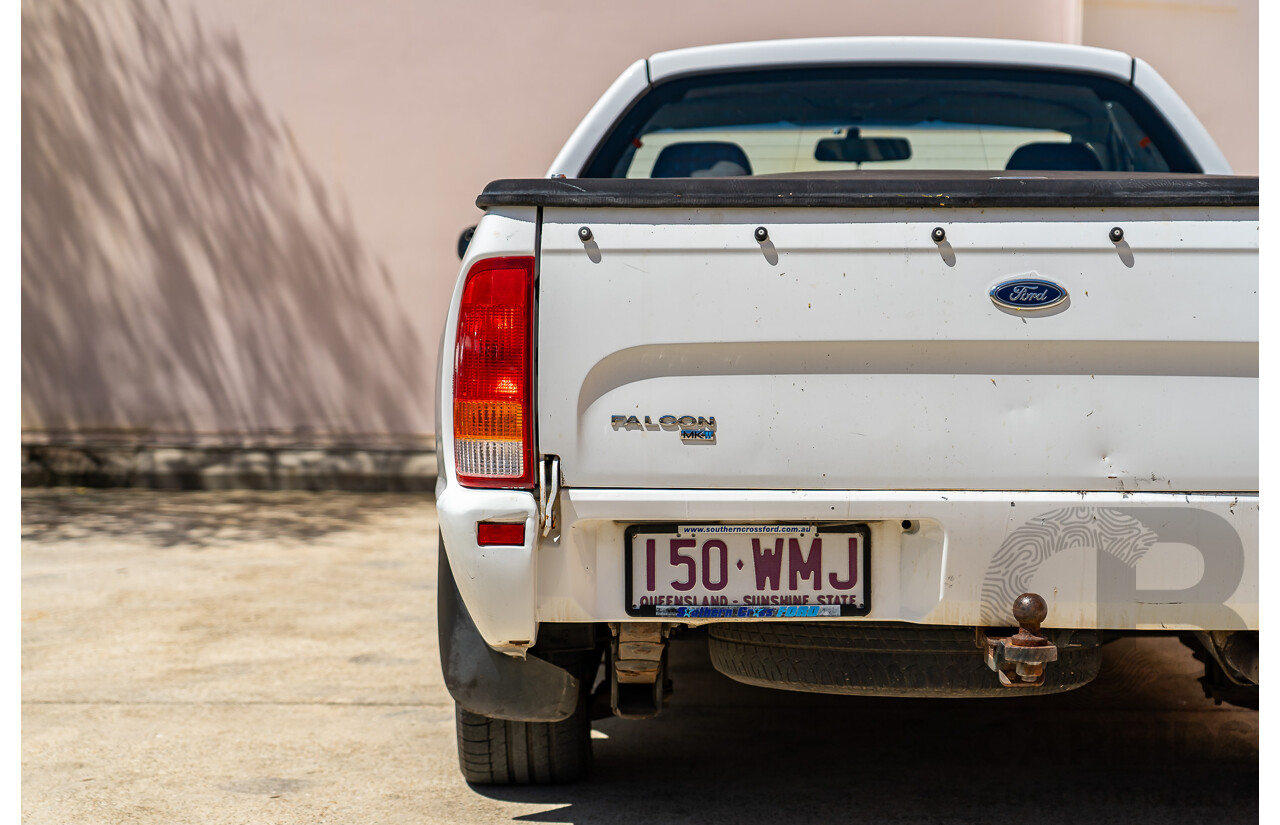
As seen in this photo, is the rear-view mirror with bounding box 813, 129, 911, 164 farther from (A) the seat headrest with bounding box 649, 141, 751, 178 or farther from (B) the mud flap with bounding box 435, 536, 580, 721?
(B) the mud flap with bounding box 435, 536, 580, 721

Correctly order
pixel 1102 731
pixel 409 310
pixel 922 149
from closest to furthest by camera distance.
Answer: pixel 1102 731
pixel 922 149
pixel 409 310

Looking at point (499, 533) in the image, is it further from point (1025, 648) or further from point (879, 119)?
point (879, 119)

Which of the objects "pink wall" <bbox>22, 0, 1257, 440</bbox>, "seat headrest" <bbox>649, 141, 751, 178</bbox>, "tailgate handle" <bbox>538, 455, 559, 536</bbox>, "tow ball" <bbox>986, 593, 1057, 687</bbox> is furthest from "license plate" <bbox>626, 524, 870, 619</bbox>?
"pink wall" <bbox>22, 0, 1257, 440</bbox>

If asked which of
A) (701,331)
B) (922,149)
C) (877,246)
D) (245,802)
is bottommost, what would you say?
(245,802)

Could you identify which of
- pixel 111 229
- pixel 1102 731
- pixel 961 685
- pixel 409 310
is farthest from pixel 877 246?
pixel 111 229

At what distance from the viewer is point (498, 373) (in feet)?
8.06

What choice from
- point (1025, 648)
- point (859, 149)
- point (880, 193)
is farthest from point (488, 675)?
point (859, 149)

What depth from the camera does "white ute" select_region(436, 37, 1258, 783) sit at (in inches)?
95.0

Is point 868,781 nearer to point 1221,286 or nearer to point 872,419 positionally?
point 872,419

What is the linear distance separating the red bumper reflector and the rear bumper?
0.01 meters

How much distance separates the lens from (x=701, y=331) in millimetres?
2453

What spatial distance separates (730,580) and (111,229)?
7.08 metres

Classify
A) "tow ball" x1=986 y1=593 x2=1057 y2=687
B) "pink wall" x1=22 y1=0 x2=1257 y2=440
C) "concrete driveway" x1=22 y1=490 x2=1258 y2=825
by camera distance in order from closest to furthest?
"tow ball" x1=986 y1=593 x2=1057 y2=687
"concrete driveway" x1=22 y1=490 x2=1258 y2=825
"pink wall" x1=22 y1=0 x2=1257 y2=440

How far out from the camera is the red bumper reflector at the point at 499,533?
2.45 meters
